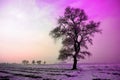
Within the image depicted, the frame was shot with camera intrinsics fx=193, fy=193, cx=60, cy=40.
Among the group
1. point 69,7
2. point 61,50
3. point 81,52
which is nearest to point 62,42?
point 61,50

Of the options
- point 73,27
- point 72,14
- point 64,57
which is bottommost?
point 64,57

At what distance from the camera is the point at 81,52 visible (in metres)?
54.9

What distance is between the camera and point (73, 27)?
5484cm

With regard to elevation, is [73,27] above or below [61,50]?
above

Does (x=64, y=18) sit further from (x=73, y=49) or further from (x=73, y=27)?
(x=73, y=49)

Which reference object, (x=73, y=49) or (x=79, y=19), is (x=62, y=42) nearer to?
(x=73, y=49)

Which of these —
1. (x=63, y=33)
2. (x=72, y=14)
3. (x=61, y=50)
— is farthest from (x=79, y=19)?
(x=61, y=50)

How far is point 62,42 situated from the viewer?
54906 mm

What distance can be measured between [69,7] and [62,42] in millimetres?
10389

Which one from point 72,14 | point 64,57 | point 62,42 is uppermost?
point 72,14

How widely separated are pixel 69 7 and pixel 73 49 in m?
Answer: 12.2

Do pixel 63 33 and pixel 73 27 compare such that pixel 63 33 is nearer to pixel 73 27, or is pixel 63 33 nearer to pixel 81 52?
pixel 73 27

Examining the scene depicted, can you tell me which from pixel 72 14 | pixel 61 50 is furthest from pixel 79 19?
pixel 61 50

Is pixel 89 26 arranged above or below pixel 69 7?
below
